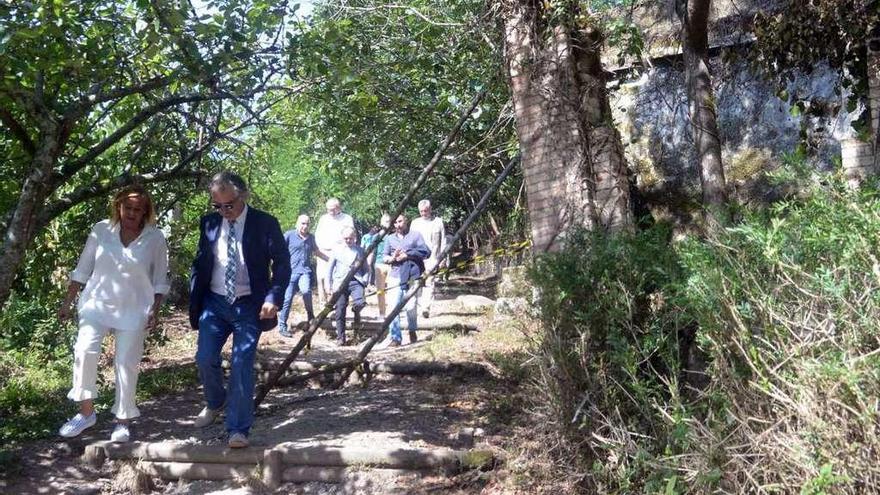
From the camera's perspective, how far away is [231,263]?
22.9ft

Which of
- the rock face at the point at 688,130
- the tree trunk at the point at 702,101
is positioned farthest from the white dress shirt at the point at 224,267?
the rock face at the point at 688,130

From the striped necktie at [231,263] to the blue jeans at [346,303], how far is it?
5412 mm

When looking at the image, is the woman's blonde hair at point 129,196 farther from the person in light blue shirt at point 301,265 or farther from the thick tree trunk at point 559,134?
the person in light blue shirt at point 301,265

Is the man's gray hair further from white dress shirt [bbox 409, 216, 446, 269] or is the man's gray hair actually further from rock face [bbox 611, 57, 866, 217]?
white dress shirt [bbox 409, 216, 446, 269]

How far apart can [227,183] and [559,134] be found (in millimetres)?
2426

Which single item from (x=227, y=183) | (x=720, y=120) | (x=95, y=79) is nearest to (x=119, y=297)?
(x=227, y=183)

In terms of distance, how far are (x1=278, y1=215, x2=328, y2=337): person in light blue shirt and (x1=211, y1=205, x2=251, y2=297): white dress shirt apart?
6327 mm

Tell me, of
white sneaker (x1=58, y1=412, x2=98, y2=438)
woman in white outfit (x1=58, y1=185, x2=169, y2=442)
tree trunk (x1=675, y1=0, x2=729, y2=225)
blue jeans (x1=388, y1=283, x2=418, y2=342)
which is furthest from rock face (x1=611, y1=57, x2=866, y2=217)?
white sneaker (x1=58, y1=412, x2=98, y2=438)

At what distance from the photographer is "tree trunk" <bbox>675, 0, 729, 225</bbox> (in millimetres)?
6723

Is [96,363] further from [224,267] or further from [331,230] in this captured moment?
[331,230]

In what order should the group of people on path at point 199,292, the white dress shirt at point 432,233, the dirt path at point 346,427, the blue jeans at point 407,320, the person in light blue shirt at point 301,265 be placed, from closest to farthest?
the dirt path at point 346,427, the group of people on path at point 199,292, the blue jeans at point 407,320, the white dress shirt at point 432,233, the person in light blue shirt at point 301,265

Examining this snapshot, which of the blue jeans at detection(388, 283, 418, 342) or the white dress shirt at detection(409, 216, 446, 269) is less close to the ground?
the white dress shirt at detection(409, 216, 446, 269)

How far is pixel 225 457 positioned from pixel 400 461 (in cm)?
129

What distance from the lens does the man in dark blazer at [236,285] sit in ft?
22.6
